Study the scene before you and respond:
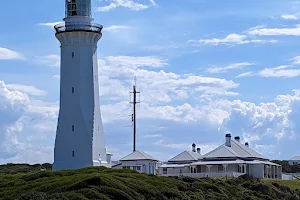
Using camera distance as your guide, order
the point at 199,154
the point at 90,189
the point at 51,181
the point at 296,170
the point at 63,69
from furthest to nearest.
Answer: the point at 296,170 → the point at 199,154 → the point at 63,69 → the point at 51,181 → the point at 90,189

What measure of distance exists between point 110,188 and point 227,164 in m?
27.2

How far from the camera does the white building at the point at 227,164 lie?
56031mm

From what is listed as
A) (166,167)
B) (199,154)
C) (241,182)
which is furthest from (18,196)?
(199,154)

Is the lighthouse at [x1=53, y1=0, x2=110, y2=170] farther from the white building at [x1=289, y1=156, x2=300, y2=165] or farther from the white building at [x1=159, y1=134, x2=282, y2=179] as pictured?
the white building at [x1=289, y1=156, x2=300, y2=165]

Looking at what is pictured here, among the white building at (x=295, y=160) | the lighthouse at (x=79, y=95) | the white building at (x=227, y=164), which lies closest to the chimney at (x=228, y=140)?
the white building at (x=227, y=164)

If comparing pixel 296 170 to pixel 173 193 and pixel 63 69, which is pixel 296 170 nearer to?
pixel 63 69

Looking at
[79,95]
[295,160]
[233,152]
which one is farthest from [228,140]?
[295,160]

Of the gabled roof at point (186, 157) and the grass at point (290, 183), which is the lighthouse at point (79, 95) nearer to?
the grass at point (290, 183)

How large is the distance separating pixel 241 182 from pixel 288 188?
4.16 metres

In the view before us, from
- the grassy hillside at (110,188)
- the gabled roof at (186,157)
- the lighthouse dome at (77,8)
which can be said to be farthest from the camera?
the gabled roof at (186,157)

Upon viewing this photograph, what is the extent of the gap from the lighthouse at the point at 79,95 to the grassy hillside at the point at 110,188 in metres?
6.02

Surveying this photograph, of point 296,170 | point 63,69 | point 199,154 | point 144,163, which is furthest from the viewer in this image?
point 296,170

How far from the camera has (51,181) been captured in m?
31.7

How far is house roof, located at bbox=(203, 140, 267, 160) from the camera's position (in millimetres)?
57750
